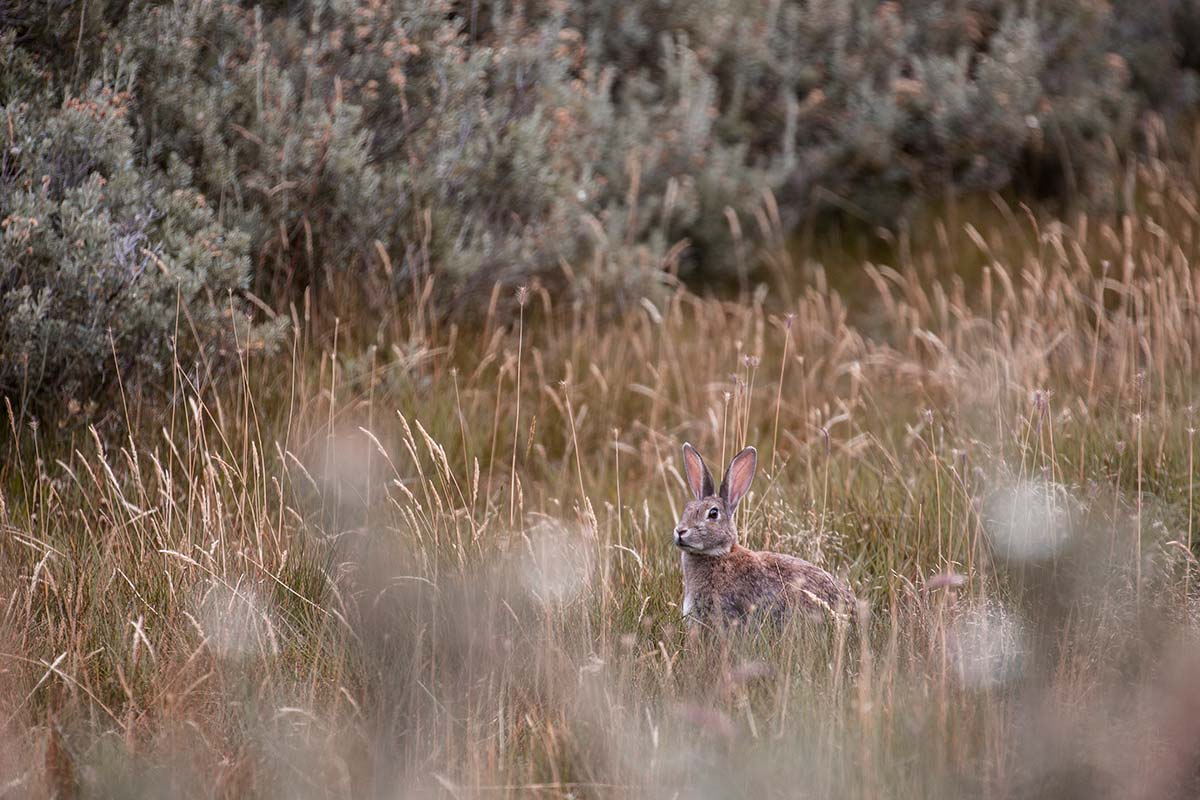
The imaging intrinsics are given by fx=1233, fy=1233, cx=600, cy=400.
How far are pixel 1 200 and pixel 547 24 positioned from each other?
3332 millimetres

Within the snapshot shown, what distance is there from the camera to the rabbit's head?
12.5ft

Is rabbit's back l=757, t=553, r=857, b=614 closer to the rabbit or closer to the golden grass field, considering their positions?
the rabbit

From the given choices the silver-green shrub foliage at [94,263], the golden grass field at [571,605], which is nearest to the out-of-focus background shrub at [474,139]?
the silver-green shrub foliage at [94,263]

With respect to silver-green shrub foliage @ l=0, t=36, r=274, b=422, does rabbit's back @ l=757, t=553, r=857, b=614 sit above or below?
below

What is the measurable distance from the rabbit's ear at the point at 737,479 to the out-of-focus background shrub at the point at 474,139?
1.97 m

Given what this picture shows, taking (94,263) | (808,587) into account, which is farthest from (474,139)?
(808,587)

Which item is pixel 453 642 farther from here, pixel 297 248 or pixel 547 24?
pixel 547 24

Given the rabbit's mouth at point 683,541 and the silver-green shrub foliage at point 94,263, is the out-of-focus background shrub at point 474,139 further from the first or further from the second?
the rabbit's mouth at point 683,541

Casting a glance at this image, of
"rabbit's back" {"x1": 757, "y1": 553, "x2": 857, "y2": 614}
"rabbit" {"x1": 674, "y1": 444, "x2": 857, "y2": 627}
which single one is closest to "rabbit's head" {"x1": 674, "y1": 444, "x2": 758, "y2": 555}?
"rabbit" {"x1": 674, "y1": 444, "x2": 857, "y2": 627}

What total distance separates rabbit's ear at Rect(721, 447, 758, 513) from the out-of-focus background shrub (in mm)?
1973

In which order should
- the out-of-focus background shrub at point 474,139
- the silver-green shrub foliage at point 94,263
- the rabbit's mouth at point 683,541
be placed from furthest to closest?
the out-of-focus background shrub at point 474,139, the silver-green shrub foliage at point 94,263, the rabbit's mouth at point 683,541

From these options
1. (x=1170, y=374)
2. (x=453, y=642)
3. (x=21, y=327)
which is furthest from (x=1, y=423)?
(x=1170, y=374)

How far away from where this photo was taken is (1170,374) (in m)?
5.76

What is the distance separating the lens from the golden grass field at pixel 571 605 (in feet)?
9.50
